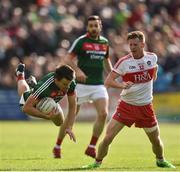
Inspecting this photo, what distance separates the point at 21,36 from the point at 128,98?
1776 cm

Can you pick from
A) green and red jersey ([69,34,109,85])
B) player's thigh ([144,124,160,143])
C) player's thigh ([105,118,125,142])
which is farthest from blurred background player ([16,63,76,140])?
green and red jersey ([69,34,109,85])

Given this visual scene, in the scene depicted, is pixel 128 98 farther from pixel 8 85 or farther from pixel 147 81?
pixel 8 85

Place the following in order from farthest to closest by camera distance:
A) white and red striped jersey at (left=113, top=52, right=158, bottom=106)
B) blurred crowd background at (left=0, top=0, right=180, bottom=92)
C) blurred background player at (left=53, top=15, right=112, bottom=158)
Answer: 1. blurred crowd background at (left=0, top=0, right=180, bottom=92)
2. blurred background player at (left=53, top=15, right=112, bottom=158)
3. white and red striped jersey at (left=113, top=52, right=158, bottom=106)

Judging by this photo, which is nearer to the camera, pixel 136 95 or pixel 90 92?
pixel 136 95

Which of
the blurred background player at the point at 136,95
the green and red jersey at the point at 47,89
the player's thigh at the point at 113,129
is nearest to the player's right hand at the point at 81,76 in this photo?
the green and red jersey at the point at 47,89

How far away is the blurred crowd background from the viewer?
103ft

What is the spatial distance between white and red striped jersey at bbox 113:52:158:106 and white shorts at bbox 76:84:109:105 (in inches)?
123

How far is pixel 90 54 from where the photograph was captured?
57.6ft

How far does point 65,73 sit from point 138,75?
122 centimetres

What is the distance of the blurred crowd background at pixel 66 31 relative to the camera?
103ft

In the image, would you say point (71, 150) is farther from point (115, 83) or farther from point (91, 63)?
point (115, 83)

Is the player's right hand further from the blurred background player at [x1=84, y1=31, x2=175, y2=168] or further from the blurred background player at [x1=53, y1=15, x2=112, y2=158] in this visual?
the blurred background player at [x1=84, y1=31, x2=175, y2=168]

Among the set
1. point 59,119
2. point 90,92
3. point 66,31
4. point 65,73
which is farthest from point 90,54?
point 66,31

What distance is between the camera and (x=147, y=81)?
14273 millimetres
